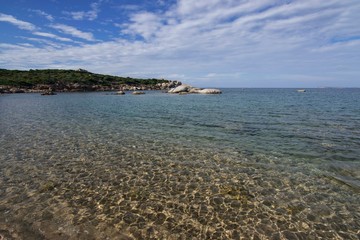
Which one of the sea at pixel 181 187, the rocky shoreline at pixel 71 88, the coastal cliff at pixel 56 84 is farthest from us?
the coastal cliff at pixel 56 84

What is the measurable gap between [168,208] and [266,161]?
6.68 metres

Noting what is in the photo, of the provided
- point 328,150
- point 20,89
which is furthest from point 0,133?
point 20,89

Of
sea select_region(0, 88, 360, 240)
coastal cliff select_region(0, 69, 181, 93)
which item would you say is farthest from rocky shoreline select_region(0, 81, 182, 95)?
sea select_region(0, 88, 360, 240)

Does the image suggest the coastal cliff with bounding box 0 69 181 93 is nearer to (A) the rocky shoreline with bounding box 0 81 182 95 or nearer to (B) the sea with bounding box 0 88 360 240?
(A) the rocky shoreline with bounding box 0 81 182 95

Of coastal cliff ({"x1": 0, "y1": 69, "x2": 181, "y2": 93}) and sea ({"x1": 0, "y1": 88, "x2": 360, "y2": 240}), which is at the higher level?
coastal cliff ({"x1": 0, "y1": 69, "x2": 181, "y2": 93})

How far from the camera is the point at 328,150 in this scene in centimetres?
1391

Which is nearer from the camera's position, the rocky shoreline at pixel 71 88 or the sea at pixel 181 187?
the sea at pixel 181 187

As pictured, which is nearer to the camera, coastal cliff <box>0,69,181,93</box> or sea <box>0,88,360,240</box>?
sea <box>0,88,360,240</box>

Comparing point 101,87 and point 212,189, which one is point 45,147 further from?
point 101,87

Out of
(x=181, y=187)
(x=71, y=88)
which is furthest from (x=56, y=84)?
(x=181, y=187)

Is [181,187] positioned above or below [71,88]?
below

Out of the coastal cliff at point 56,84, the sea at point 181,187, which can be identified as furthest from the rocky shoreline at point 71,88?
the sea at point 181,187

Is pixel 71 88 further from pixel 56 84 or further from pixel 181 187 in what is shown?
pixel 181 187

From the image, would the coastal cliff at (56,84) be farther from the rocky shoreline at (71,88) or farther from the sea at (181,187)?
the sea at (181,187)
